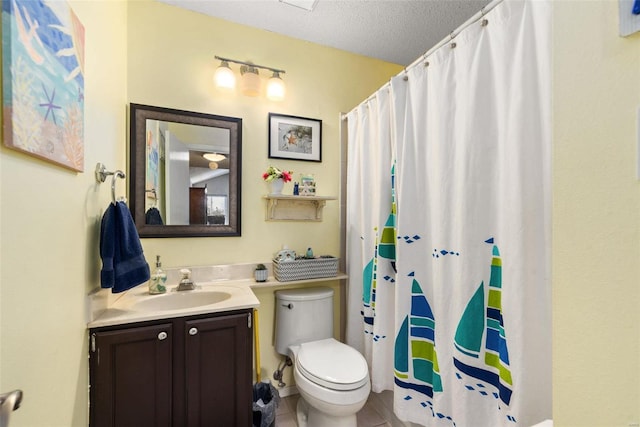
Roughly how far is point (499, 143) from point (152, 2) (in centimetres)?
211

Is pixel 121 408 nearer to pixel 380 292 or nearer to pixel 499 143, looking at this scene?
pixel 380 292

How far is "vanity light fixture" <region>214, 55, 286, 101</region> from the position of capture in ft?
5.86

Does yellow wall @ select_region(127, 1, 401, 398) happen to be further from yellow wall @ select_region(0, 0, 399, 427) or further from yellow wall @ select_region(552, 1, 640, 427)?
yellow wall @ select_region(552, 1, 640, 427)

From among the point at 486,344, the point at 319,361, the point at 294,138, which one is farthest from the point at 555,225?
the point at 294,138

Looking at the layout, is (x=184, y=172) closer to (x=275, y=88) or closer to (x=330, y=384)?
(x=275, y=88)

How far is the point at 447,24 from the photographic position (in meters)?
1.89

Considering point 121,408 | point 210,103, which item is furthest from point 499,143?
point 121,408

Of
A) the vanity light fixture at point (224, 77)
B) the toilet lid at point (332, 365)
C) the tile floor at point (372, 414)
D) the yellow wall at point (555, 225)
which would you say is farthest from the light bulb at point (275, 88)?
the tile floor at point (372, 414)

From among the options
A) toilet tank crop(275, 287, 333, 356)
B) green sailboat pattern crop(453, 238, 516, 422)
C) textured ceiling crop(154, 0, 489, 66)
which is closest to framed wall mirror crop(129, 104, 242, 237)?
toilet tank crop(275, 287, 333, 356)

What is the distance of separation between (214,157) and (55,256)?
106 centimetres

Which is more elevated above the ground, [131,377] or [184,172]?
[184,172]

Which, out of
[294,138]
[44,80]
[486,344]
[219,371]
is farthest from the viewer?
[294,138]

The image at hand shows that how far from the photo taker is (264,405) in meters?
1.57

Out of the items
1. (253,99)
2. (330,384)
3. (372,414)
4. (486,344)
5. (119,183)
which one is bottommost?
(372,414)
